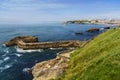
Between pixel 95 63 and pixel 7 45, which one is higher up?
pixel 95 63

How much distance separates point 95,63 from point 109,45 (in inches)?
293

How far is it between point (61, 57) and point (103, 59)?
15.5 m

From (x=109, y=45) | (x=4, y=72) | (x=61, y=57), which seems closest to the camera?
(x=109, y=45)

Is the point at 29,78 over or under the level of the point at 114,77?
under

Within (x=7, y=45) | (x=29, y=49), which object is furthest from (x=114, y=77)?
(x=7, y=45)

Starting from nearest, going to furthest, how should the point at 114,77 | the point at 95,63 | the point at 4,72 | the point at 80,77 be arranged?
the point at 114,77
the point at 80,77
the point at 95,63
the point at 4,72

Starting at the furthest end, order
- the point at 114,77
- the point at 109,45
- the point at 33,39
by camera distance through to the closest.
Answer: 1. the point at 33,39
2. the point at 109,45
3. the point at 114,77

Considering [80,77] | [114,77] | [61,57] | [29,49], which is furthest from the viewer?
[29,49]

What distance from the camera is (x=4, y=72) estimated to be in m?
51.1

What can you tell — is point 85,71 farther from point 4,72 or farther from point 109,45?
point 4,72

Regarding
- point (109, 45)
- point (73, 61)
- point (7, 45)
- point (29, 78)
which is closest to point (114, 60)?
point (109, 45)

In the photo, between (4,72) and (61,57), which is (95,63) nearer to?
(61,57)

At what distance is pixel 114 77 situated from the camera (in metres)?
25.5

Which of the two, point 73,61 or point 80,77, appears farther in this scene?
point 73,61
